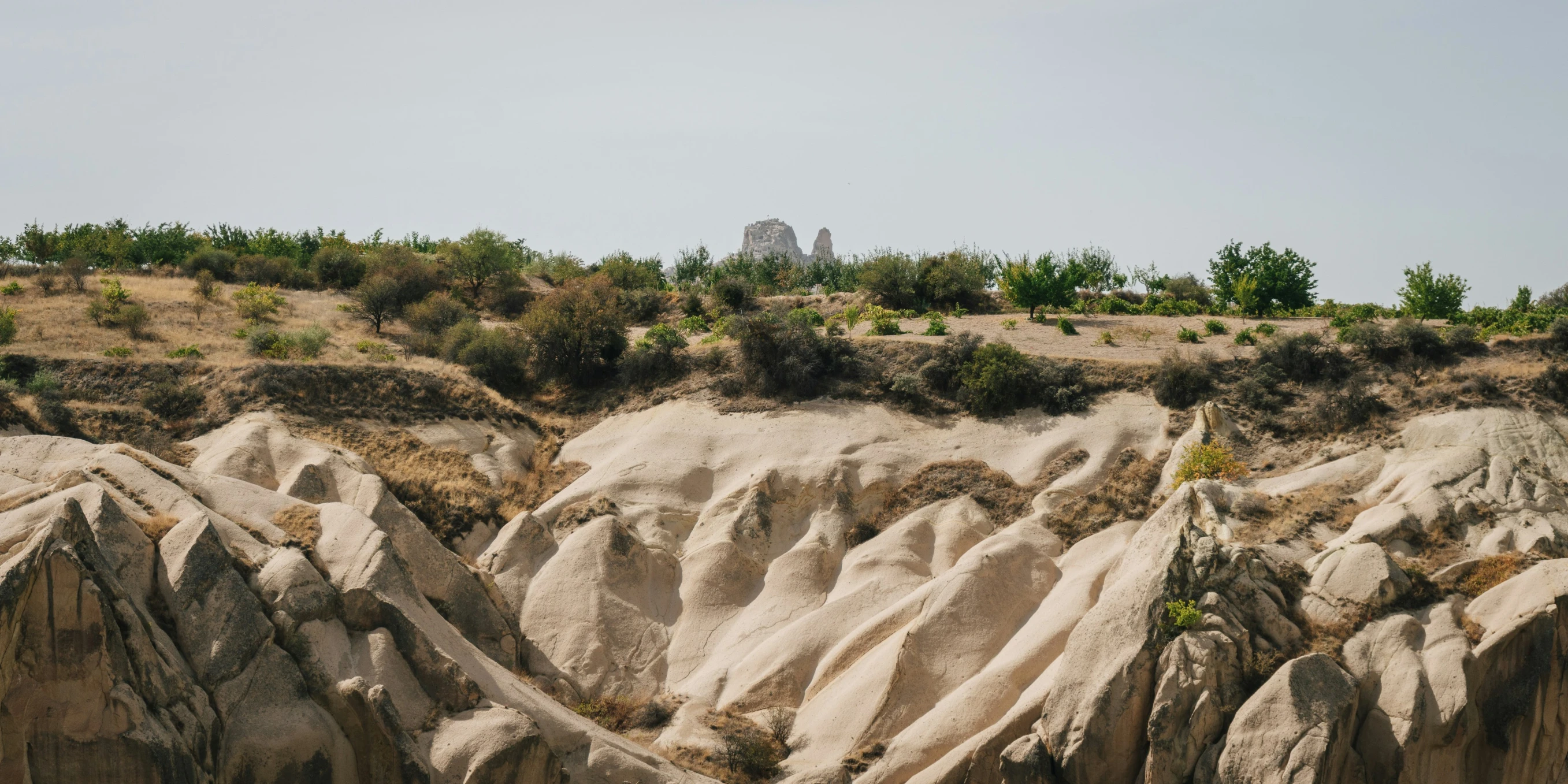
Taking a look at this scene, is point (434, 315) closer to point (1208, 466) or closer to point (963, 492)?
point (963, 492)

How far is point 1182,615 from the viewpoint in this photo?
23.0 metres

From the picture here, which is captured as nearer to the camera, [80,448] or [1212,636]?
[1212,636]

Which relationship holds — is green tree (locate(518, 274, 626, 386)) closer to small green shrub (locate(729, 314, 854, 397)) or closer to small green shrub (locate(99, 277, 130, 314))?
small green shrub (locate(729, 314, 854, 397))

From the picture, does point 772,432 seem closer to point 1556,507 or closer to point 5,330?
point 1556,507

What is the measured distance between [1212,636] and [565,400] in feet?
87.7

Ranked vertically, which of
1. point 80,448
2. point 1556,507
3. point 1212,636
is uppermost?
→ point 80,448

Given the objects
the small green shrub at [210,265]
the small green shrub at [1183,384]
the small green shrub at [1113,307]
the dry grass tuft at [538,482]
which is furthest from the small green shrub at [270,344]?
the small green shrub at [1113,307]

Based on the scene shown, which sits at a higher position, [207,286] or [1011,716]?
[207,286]

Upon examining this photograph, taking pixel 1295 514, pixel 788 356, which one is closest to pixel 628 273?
pixel 788 356

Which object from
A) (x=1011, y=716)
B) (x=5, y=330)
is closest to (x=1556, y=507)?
(x=1011, y=716)

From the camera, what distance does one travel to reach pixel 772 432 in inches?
1480

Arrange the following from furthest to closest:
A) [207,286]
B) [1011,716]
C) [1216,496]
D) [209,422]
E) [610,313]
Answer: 1. [207,286]
2. [610,313]
3. [209,422]
4. [1216,496]
5. [1011,716]

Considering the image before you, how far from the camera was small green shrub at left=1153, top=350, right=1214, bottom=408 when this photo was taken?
117ft

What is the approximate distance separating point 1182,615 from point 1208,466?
9037mm
